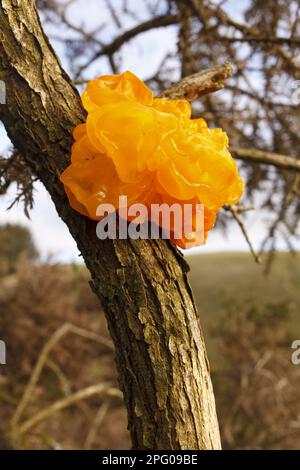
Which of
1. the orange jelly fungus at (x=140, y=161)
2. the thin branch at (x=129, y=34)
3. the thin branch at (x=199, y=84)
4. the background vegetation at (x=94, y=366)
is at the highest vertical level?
the thin branch at (x=129, y=34)

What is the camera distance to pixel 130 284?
1.23 meters

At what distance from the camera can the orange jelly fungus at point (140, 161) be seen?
4.10 ft

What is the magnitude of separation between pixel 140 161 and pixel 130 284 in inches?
11.7

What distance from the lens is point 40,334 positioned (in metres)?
5.61

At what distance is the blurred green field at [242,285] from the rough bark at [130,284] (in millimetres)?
7880

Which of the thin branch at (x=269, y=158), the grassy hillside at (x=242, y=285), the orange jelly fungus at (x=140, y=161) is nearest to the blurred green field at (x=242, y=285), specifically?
the grassy hillside at (x=242, y=285)

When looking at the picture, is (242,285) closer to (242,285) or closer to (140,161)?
(242,285)

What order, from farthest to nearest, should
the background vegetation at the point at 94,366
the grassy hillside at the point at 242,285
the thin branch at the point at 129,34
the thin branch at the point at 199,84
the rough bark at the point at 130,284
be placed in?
the grassy hillside at the point at 242,285
the background vegetation at the point at 94,366
the thin branch at the point at 129,34
the thin branch at the point at 199,84
the rough bark at the point at 130,284

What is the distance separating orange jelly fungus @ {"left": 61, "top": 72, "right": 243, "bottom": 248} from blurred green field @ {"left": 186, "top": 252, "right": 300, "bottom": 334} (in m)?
7.86
